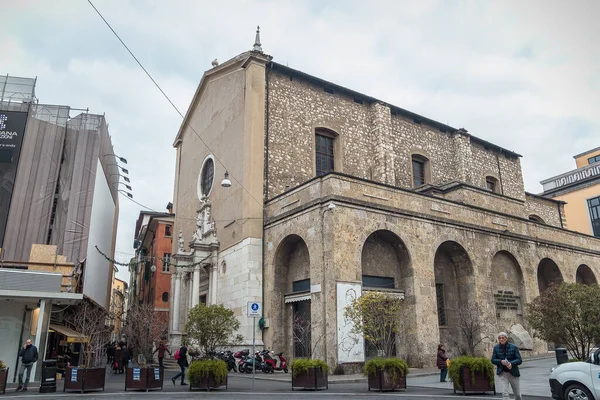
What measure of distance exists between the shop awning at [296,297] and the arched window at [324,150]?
7405mm

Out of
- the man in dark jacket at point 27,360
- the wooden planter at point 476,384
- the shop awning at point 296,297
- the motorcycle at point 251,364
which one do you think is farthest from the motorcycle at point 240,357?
the wooden planter at point 476,384

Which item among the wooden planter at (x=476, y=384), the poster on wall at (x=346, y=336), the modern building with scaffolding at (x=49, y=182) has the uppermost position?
the modern building with scaffolding at (x=49, y=182)

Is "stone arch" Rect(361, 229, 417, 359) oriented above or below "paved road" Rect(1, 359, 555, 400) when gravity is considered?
above

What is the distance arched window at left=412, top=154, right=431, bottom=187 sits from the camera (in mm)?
29234

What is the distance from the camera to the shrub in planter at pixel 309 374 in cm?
1264

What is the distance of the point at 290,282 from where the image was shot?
21219 millimetres

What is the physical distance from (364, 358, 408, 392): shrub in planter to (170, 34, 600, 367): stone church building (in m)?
3.93

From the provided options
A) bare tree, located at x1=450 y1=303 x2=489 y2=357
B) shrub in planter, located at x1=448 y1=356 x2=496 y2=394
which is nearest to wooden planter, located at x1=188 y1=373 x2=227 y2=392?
shrub in planter, located at x1=448 y1=356 x2=496 y2=394

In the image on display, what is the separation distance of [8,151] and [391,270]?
20949 mm

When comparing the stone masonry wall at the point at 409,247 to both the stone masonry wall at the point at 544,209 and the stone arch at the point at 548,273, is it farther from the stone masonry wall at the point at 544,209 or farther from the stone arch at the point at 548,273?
the stone masonry wall at the point at 544,209

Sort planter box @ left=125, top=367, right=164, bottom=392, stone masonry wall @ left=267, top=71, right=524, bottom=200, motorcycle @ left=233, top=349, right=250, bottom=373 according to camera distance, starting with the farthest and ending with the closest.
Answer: stone masonry wall @ left=267, top=71, right=524, bottom=200 < motorcycle @ left=233, top=349, right=250, bottom=373 < planter box @ left=125, top=367, right=164, bottom=392

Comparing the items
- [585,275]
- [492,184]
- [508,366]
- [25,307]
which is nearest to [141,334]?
[25,307]

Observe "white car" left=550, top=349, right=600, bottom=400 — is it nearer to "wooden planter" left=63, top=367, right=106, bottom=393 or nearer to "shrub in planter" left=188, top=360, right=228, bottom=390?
"shrub in planter" left=188, top=360, right=228, bottom=390

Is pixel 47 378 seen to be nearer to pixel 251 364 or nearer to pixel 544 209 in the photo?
pixel 251 364
